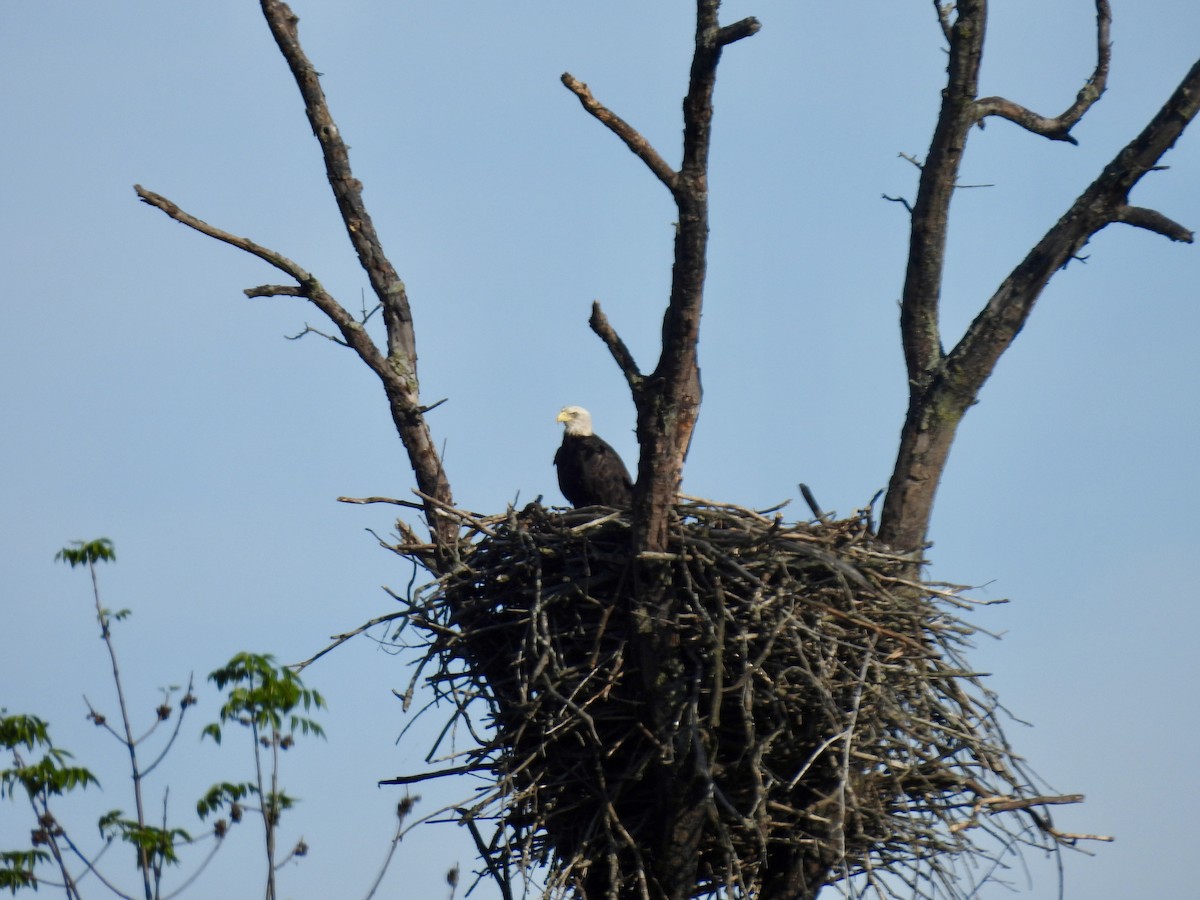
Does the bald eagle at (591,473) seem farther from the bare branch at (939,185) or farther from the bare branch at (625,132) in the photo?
the bare branch at (625,132)

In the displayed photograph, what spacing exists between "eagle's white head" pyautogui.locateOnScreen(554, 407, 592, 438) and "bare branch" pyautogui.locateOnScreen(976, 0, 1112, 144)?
2.59m

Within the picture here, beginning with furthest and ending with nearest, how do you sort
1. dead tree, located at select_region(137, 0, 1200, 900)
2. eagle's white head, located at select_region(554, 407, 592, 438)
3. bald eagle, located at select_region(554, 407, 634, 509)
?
eagle's white head, located at select_region(554, 407, 592, 438) < bald eagle, located at select_region(554, 407, 634, 509) < dead tree, located at select_region(137, 0, 1200, 900)

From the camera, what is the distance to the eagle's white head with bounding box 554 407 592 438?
8750 mm

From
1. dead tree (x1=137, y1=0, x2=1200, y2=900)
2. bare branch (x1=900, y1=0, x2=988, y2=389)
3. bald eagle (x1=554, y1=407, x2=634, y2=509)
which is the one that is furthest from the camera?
bald eagle (x1=554, y1=407, x2=634, y2=509)

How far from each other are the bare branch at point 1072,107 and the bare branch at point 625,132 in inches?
112

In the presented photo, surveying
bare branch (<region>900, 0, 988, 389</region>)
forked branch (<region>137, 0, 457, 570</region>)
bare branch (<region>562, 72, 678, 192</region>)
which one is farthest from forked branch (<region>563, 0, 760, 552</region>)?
bare branch (<region>900, 0, 988, 389</region>)

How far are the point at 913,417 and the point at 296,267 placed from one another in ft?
9.88

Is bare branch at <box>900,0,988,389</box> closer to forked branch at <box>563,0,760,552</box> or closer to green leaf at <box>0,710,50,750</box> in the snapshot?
forked branch at <box>563,0,760,552</box>

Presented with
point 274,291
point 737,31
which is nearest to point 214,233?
point 274,291

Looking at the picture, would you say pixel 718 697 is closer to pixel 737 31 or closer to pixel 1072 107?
pixel 737 31

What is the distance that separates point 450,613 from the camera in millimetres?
6660

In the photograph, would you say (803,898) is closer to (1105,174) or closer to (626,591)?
(626,591)

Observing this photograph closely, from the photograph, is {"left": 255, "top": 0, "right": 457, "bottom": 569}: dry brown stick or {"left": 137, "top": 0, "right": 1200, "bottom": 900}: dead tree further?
{"left": 255, "top": 0, "right": 457, "bottom": 569}: dry brown stick

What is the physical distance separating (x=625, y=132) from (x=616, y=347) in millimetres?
810
